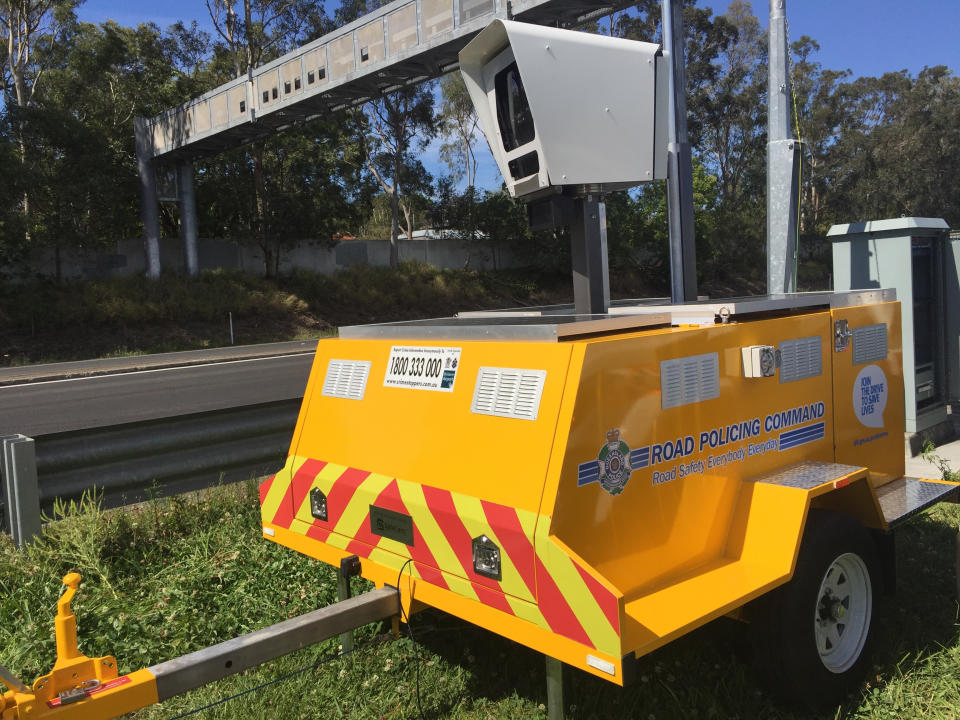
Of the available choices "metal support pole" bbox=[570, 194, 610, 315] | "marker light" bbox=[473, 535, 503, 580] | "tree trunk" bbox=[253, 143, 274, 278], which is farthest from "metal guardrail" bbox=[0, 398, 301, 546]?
"tree trunk" bbox=[253, 143, 274, 278]

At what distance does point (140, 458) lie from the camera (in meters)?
4.93

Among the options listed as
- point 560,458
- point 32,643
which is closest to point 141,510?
point 32,643

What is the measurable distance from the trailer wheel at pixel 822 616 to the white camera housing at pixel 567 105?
205 centimetres

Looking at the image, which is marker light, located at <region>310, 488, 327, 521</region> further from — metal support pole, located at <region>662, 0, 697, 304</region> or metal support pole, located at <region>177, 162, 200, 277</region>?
metal support pole, located at <region>177, 162, 200, 277</region>

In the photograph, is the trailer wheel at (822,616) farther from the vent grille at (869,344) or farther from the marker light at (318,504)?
the marker light at (318,504)

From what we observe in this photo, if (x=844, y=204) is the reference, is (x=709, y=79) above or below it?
above

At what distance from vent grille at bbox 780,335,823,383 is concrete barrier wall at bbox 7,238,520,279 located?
87.7 feet

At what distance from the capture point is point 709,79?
153ft

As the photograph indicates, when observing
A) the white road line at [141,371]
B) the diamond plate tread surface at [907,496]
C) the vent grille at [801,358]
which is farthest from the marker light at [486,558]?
the white road line at [141,371]

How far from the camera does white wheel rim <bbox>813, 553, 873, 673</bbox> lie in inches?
135

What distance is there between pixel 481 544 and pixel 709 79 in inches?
1932

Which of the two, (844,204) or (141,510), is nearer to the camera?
(141,510)

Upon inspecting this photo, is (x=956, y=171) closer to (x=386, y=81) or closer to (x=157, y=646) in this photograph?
(x=386, y=81)

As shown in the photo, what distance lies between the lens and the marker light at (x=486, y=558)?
289 centimetres
